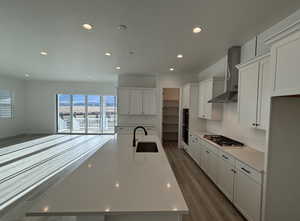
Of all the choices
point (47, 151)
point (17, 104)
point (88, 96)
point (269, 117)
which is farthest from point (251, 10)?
point (17, 104)

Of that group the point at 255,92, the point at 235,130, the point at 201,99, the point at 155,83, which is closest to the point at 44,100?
the point at 155,83

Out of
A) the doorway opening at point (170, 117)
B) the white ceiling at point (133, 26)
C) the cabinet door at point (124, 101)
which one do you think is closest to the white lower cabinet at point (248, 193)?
the white ceiling at point (133, 26)

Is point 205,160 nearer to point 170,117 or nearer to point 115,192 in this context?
point 115,192

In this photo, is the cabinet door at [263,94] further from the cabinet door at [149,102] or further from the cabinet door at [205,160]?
the cabinet door at [149,102]

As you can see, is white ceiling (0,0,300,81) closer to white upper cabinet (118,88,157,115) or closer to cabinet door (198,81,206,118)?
cabinet door (198,81,206,118)

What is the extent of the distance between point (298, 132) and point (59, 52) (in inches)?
191

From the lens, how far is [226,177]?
260 centimetres

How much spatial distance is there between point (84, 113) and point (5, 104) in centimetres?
340

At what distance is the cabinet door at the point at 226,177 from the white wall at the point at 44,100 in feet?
23.6

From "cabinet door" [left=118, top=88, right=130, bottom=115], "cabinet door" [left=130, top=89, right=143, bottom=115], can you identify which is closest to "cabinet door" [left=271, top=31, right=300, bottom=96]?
"cabinet door" [left=130, top=89, right=143, bottom=115]

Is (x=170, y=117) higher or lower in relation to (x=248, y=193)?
higher

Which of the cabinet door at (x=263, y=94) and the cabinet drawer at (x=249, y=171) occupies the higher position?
the cabinet door at (x=263, y=94)

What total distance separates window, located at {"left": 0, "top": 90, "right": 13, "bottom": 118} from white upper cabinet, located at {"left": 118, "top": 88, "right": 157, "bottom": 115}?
18.4 ft

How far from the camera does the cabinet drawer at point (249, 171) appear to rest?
1853mm
